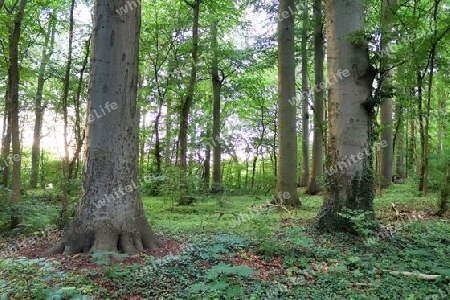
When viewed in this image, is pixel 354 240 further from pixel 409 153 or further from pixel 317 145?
pixel 409 153

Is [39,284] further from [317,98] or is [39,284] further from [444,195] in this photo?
[317,98]

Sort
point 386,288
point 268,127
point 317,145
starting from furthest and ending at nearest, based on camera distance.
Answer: point 268,127 → point 317,145 → point 386,288

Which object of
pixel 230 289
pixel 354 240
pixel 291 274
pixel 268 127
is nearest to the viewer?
pixel 230 289

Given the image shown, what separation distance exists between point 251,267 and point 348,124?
2.75 m

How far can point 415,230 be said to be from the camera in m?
5.32

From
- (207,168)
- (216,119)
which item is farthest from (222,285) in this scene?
(207,168)

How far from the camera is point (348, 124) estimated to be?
515 centimetres

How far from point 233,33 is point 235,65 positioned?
2.42 m

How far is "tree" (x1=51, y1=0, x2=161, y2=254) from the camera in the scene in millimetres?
4277

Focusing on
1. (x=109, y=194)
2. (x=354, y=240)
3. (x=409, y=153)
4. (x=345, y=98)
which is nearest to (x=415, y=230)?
(x=354, y=240)

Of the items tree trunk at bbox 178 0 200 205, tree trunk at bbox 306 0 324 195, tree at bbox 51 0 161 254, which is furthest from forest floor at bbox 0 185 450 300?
tree trunk at bbox 306 0 324 195

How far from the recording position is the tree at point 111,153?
168 inches

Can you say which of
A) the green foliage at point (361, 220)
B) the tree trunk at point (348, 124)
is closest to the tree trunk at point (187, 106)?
the tree trunk at point (348, 124)

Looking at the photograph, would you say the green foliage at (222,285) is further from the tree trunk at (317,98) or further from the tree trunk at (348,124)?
the tree trunk at (317,98)
